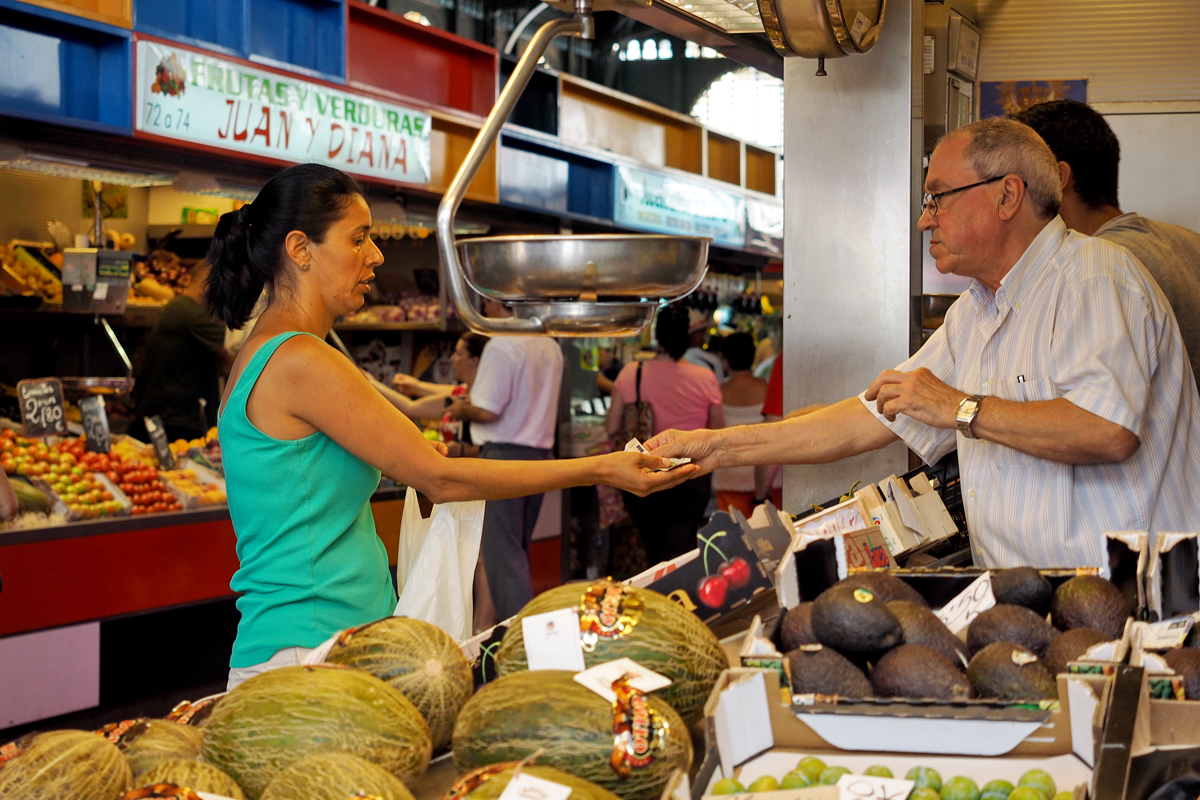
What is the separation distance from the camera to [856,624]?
129 cm

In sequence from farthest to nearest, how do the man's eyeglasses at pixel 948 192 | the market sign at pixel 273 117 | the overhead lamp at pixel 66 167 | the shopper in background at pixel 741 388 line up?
the shopper in background at pixel 741 388 < the market sign at pixel 273 117 < the overhead lamp at pixel 66 167 < the man's eyeglasses at pixel 948 192

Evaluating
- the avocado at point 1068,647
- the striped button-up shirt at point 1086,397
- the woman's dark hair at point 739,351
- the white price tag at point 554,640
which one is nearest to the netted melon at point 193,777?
the white price tag at point 554,640

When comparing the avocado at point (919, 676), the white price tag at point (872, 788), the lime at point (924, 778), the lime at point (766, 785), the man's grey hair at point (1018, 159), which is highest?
the man's grey hair at point (1018, 159)

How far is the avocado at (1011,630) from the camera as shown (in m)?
1.37

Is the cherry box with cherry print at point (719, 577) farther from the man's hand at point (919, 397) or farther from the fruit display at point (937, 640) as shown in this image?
the man's hand at point (919, 397)

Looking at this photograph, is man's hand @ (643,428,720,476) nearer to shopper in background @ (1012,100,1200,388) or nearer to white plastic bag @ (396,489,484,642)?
white plastic bag @ (396,489,484,642)

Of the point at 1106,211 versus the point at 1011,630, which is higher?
the point at 1106,211

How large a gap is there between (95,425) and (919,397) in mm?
3820

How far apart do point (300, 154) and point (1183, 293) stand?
151 inches

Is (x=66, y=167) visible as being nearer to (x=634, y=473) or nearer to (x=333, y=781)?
(x=634, y=473)

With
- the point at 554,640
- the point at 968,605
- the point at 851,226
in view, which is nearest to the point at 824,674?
the point at 554,640

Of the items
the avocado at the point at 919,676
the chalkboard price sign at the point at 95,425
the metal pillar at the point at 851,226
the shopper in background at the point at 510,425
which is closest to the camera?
the avocado at the point at 919,676

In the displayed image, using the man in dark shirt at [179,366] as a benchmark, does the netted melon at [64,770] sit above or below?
below

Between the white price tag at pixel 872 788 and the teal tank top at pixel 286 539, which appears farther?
the teal tank top at pixel 286 539
